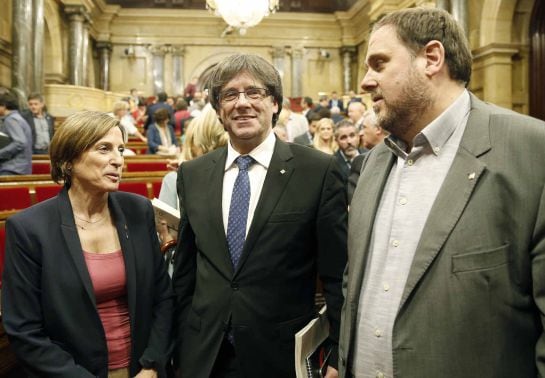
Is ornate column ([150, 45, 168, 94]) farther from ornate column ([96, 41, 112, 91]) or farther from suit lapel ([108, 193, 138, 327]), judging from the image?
suit lapel ([108, 193, 138, 327])

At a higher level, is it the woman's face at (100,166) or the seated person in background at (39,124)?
the seated person in background at (39,124)

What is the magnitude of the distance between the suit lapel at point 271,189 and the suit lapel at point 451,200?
597 mm

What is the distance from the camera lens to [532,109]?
32.9 ft

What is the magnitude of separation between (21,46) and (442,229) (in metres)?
11.0

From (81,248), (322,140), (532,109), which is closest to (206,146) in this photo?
(81,248)

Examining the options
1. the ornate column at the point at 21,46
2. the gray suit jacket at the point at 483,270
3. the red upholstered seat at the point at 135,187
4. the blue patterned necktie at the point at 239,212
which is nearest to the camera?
the gray suit jacket at the point at 483,270

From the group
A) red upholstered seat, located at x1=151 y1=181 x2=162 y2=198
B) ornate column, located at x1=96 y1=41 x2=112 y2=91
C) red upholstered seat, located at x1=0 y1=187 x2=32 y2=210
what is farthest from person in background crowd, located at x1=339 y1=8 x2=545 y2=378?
ornate column, located at x1=96 y1=41 x2=112 y2=91

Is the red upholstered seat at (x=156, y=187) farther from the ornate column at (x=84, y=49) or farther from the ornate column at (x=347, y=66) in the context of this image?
the ornate column at (x=347, y=66)

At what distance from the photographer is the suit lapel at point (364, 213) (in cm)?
150

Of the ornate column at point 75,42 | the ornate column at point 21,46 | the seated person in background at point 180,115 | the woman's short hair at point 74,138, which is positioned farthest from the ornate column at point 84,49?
the woman's short hair at point 74,138

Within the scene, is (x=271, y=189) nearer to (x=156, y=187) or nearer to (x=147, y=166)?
(x=156, y=187)

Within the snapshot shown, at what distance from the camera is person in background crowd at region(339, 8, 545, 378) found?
4.03 ft

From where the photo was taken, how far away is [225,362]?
1.78m

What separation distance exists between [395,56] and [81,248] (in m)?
1.21
